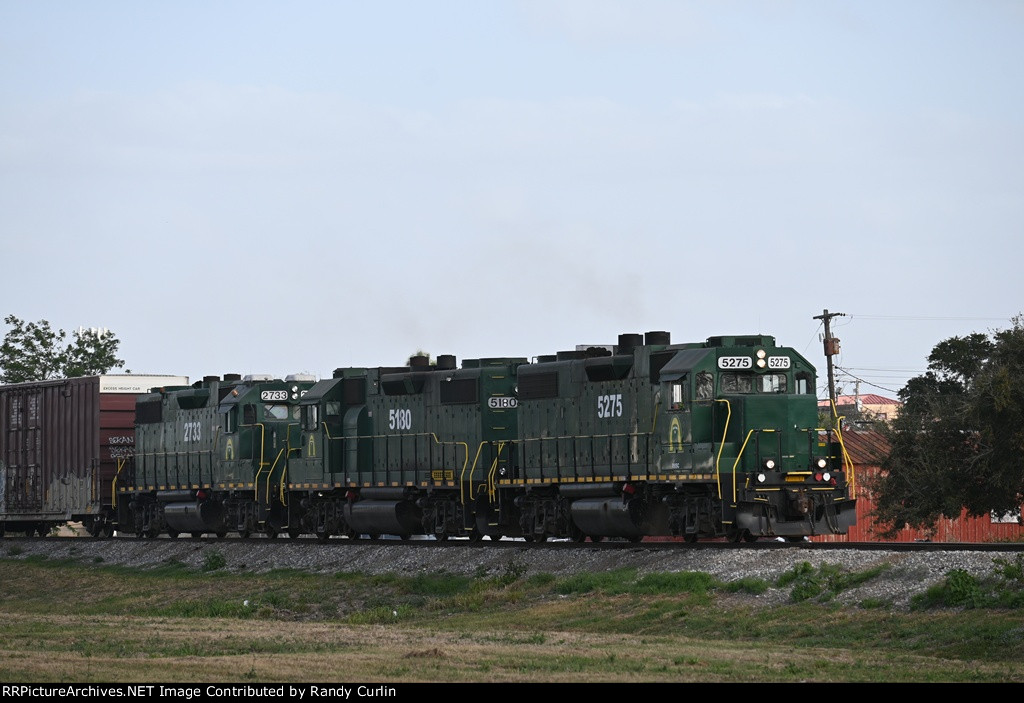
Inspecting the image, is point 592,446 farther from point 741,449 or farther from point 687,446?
point 741,449

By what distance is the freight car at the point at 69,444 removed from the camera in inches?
1645

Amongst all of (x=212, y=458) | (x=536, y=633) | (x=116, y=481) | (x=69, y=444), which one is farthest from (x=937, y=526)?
(x=536, y=633)

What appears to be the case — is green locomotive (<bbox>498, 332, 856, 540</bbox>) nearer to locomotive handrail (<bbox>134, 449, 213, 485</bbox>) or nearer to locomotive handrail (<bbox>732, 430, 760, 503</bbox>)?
locomotive handrail (<bbox>732, 430, 760, 503</bbox>)

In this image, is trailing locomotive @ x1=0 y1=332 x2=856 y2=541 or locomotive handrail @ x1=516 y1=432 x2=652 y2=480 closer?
trailing locomotive @ x1=0 y1=332 x2=856 y2=541

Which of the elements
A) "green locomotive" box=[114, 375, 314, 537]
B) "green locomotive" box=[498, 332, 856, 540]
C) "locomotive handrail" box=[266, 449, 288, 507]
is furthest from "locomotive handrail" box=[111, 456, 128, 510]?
"green locomotive" box=[498, 332, 856, 540]

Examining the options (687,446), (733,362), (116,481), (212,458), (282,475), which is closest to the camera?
(687,446)

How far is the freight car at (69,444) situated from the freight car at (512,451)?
2.45 ft

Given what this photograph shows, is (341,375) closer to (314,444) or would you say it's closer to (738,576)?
(314,444)

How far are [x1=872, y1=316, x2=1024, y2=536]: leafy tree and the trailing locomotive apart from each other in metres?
13.0

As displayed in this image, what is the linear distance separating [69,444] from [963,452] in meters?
23.4

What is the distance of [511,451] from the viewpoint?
1241 inches

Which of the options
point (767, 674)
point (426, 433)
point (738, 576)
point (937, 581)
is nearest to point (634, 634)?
point (738, 576)

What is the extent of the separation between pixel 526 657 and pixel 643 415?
10953mm

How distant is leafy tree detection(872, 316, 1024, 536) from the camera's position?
39.0 metres
